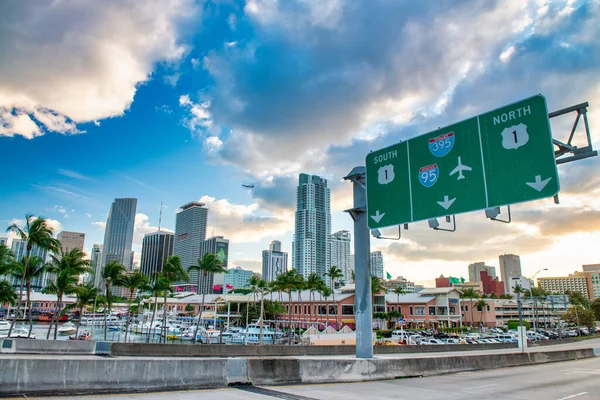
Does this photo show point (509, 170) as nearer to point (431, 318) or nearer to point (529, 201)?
point (529, 201)

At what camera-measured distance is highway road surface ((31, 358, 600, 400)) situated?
12.1 metres

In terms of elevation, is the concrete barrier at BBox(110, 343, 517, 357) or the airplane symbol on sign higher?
the airplane symbol on sign

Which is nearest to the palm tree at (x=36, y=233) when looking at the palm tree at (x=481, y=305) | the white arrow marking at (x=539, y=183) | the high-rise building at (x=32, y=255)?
the high-rise building at (x=32, y=255)

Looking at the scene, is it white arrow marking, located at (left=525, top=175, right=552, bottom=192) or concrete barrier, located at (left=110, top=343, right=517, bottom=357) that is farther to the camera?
concrete barrier, located at (left=110, top=343, right=517, bottom=357)

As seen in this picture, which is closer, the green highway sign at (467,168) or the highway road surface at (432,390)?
the highway road surface at (432,390)

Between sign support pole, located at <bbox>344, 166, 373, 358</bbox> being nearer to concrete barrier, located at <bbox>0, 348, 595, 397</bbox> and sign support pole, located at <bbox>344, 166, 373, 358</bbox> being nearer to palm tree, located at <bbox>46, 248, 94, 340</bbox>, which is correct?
concrete barrier, located at <bbox>0, 348, 595, 397</bbox>

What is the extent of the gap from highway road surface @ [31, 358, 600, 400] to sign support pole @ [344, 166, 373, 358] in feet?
5.60

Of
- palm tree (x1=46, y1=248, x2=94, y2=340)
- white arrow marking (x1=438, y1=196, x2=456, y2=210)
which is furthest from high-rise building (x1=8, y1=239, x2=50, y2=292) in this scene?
white arrow marking (x1=438, y1=196, x2=456, y2=210)

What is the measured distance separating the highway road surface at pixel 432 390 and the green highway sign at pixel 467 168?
6057 mm

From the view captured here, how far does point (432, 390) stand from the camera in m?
16.2

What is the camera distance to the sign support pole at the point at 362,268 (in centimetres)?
1744

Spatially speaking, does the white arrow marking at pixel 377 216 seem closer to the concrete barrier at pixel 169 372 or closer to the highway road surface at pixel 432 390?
the concrete barrier at pixel 169 372

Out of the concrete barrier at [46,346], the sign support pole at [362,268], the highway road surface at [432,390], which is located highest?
the sign support pole at [362,268]

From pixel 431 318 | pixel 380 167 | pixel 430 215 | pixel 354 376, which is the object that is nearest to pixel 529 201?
pixel 430 215
